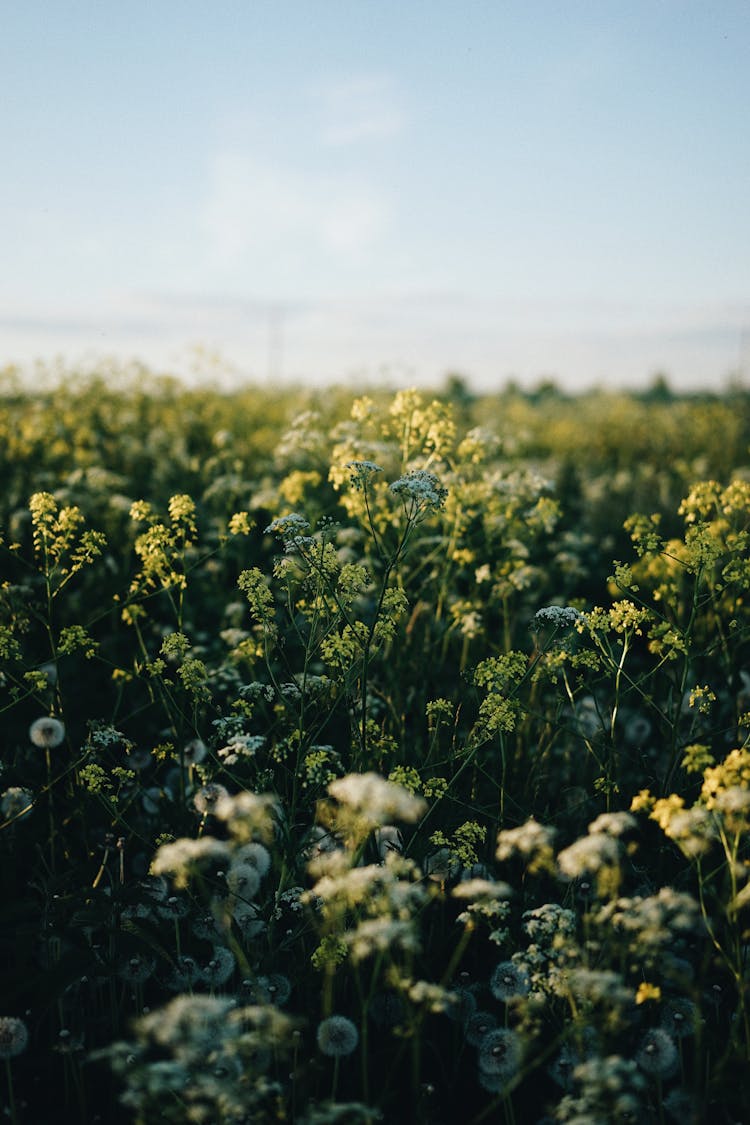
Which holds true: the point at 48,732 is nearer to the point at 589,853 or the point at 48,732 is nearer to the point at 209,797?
the point at 209,797

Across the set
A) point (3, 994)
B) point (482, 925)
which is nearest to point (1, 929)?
point (3, 994)

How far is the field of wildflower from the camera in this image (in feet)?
6.55

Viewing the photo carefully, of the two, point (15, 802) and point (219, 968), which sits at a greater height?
point (15, 802)

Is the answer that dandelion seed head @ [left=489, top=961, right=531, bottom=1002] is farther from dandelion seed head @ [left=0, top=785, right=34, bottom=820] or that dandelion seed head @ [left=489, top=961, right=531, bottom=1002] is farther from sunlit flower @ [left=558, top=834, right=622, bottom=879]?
dandelion seed head @ [left=0, top=785, right=34, bottom=820]

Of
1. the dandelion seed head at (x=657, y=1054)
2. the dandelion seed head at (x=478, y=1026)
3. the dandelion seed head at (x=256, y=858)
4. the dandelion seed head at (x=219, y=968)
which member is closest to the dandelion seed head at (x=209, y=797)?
the dandelion seed head at (x=256, y=858)

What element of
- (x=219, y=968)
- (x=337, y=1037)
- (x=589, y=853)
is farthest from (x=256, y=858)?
(x=589, y=853)

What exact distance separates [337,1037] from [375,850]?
68cm

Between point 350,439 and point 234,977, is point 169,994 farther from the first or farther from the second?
point 350,439

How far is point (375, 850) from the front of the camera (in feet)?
9.43

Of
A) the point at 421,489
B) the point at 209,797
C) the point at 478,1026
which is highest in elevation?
the point at 421,489

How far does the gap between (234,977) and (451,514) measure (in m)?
2.45

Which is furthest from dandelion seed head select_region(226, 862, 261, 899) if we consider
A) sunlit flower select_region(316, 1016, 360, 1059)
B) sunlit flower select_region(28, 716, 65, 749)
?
sunlit flower select_region(28, 716, 65, 749)

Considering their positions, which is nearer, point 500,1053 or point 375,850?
point 500,1053

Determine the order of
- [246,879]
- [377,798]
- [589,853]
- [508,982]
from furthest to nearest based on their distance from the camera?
[246,879], [508,982], [589,853], [377,798]
